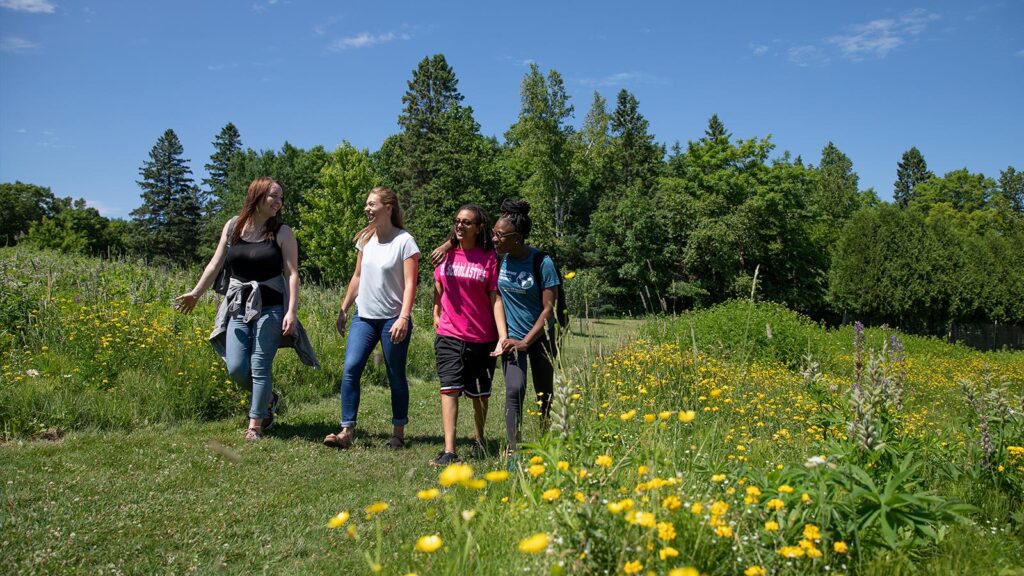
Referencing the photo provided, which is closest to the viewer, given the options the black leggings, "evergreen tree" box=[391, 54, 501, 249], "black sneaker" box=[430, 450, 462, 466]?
the black leggings

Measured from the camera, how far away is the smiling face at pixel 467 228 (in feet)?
15.2

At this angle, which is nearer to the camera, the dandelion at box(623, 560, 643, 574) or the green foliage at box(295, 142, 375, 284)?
the dandelion at box(623, 560, 643, 574)

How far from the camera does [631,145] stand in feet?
158

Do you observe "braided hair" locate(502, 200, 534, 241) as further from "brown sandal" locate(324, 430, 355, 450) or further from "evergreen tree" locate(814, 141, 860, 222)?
"evergreen tree" locate(814, 141, 860, 222)

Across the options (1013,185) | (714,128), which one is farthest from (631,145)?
(1013,185)

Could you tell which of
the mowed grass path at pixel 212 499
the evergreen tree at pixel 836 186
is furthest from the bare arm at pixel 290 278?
the evergreen tree at pixel 836 186

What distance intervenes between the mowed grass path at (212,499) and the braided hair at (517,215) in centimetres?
88

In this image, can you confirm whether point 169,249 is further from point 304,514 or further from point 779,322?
point 304,514

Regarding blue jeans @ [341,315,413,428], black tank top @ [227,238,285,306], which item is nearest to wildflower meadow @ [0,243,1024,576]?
blue jeans @ [341,315,413,428]

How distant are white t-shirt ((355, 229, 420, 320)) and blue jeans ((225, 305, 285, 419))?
73 centimetres

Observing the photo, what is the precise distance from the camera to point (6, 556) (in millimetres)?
2637

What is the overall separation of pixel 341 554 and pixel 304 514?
63cm

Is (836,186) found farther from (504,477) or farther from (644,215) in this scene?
(504,477)

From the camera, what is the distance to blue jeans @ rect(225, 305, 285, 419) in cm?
493
